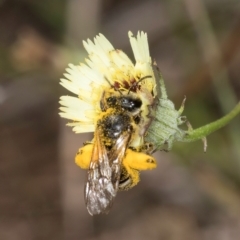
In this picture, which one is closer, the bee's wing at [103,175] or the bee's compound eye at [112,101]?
the bee's wing at [103,175]

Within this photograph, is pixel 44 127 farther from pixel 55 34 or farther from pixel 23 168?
pixel 55 34

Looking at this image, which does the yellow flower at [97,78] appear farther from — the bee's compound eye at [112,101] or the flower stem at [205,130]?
the flower stem at [205,130]

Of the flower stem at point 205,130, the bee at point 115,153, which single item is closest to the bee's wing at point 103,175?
the bee at point 115,153

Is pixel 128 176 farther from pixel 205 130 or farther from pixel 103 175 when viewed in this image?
pixel 205 130

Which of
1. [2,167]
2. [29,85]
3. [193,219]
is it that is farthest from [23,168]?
[193,219]

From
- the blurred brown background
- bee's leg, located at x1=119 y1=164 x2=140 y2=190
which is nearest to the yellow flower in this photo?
bee's leg, located at x1=119 y1=164 x2=140 y2=190

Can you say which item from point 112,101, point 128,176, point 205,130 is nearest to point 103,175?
point 128,176
